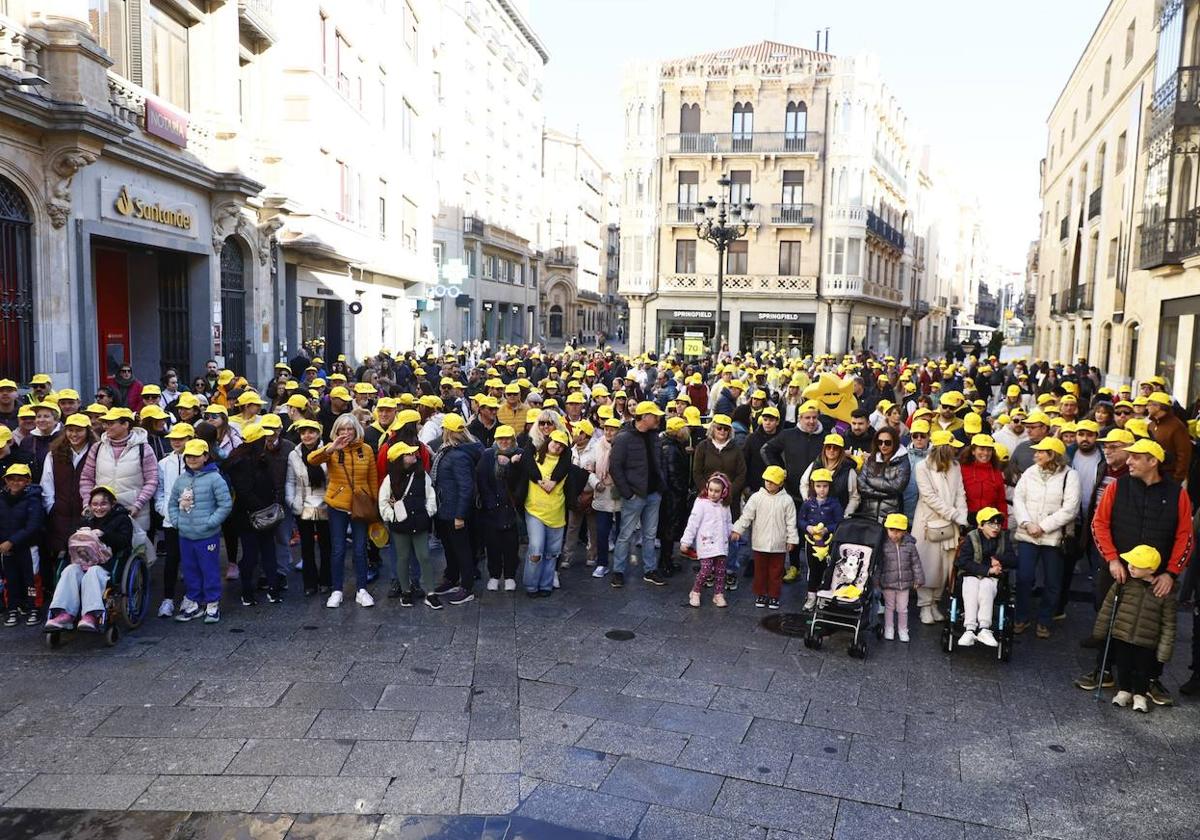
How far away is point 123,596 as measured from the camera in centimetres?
727

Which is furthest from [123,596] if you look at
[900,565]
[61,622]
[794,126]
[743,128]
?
[794,126]

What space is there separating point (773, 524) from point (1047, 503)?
7.29 ft

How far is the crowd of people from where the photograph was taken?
23.1 ft

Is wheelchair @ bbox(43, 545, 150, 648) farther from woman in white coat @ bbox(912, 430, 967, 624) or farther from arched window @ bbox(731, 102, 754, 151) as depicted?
arched window @ bbox(731, 102, 754, 151)

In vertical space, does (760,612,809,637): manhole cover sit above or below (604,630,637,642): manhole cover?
above

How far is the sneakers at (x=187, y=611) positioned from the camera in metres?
7.83

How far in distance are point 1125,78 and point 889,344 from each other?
106 ft

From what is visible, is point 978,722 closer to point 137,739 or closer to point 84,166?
point 137,739

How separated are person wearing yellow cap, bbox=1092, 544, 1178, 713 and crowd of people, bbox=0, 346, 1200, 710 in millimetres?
13

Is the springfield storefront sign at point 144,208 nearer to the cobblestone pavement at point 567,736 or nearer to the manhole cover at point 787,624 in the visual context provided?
the cobblestone pavement at point 567,736

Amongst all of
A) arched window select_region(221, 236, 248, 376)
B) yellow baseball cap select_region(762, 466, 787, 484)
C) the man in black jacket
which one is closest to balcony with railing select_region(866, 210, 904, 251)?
arched window select_region(221, 236, 248, 376)

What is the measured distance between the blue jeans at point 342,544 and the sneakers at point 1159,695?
20.4 feet

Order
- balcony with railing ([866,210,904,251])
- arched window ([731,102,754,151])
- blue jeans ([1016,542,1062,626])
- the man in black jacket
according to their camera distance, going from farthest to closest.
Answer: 1. balcony with railing ([866,210,904,251])
2. arched window ([731,102,754,151])
3. the man in black jacket
4. blue jeans ([1016,542,1062,626])

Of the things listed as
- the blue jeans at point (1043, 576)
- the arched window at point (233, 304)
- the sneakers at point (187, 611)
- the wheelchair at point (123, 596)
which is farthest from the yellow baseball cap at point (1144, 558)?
the arched window at point (233, 304)
